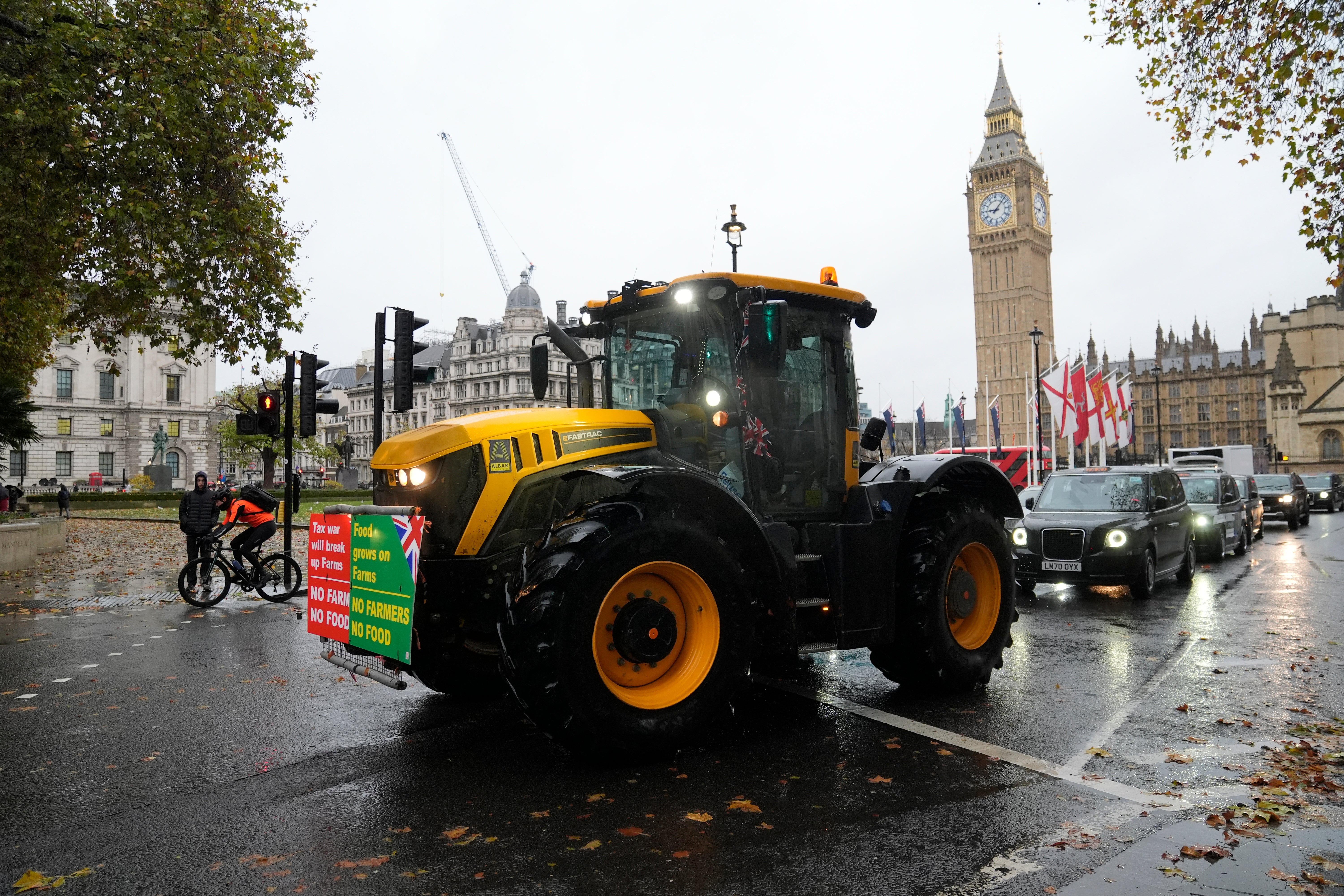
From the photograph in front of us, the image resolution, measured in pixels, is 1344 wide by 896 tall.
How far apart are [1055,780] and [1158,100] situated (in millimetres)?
9119

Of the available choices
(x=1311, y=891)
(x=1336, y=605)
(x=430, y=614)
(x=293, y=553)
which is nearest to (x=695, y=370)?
(x=430, y=614)

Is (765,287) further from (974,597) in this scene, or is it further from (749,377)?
(974,597)

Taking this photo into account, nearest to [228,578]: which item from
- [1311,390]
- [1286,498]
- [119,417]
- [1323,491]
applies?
[1286,498]

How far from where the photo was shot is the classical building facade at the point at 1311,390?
262 feet

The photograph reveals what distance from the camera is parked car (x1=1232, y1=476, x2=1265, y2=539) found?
22.9 meters

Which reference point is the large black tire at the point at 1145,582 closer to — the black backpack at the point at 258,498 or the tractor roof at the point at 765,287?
the tractor roof at the point at 765,287

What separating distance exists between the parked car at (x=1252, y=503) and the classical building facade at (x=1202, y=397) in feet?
277

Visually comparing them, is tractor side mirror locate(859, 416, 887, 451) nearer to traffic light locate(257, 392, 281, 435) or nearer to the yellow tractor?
the yellow tractor

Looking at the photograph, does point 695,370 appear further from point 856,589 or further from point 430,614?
point 430,614

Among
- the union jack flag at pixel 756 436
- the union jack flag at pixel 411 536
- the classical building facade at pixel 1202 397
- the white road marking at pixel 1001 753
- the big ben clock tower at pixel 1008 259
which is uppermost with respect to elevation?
the big ben clock tower at pixel 1008 259

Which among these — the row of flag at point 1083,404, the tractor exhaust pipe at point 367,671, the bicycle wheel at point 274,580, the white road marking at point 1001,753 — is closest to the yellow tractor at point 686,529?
the tractor exhaust pipe at point 367,671

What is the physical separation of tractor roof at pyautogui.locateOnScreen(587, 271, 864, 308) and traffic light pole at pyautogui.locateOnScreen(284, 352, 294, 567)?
912 centimetres

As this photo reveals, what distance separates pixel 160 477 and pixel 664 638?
200ft

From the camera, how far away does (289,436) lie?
47.6 feet
